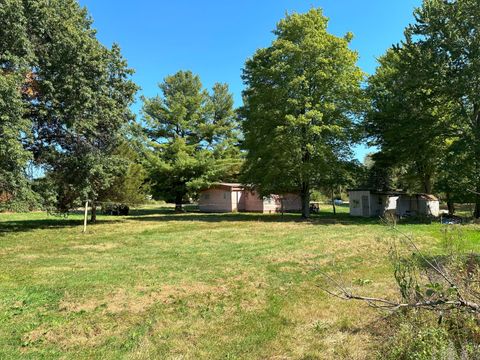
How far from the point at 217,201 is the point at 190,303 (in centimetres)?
3197

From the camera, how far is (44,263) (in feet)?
34.0

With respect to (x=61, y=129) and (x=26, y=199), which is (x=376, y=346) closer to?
(x=26, y=199)

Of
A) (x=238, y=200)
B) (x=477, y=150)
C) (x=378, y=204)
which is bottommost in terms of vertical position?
(x=378, y=204)

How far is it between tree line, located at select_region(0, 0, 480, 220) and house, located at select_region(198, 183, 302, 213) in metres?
2.97

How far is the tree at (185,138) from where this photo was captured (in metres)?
34.6

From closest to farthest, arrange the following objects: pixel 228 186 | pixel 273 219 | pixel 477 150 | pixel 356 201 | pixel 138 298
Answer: pixel 138 298 < pixel 477 150 < pixel 273 219 < pixel 356 201 < pixel 228 186

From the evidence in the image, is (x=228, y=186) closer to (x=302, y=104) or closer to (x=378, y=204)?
(x=378, y=204)

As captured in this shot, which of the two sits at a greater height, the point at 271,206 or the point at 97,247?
the point at 271,206

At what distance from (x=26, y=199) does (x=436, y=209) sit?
30.9 metres

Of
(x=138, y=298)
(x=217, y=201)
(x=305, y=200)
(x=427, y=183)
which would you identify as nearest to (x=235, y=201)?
(x=217, y=201)

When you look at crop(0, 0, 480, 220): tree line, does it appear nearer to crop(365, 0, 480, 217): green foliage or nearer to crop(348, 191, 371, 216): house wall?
crop(365, 0, 480, 217): green foliage

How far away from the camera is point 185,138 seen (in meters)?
36.6

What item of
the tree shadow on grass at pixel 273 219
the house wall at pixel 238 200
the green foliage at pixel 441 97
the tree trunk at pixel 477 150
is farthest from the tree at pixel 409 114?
the house wall at pixel 238 200

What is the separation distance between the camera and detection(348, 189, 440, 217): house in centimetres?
3094
